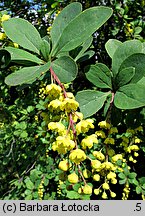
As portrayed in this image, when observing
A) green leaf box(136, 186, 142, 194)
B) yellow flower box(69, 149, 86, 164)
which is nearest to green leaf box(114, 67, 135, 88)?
yellow flower box(69, 149, 86, 164)

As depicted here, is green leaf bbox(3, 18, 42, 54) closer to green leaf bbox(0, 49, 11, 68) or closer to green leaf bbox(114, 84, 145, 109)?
green leaf bbox(0, 49, 11, 68)

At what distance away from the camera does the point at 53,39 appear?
2.64ft

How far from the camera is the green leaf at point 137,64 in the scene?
0.76 meters

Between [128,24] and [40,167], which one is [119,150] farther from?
[128,24]

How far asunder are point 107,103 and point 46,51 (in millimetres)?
239

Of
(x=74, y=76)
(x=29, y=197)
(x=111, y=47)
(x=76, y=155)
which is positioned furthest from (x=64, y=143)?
(x=29, y=197)

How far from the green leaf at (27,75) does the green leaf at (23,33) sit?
0.26ft

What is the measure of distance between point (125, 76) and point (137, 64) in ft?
0.14

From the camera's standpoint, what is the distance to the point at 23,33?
79 centimetres

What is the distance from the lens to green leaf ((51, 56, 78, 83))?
690mm

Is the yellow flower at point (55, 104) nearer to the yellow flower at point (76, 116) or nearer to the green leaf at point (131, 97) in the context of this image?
the yellow flower at point (76, 116)

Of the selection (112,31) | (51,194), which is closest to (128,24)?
(112,31)

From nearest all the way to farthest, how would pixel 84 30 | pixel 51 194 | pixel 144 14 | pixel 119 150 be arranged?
pixel 84 30 < pixel 119 150 < pixel 51 194 < pixel 144 14

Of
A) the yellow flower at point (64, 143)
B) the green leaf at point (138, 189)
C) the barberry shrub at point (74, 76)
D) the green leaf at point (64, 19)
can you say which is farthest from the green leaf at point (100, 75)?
the green leaf at point (138, 189)
